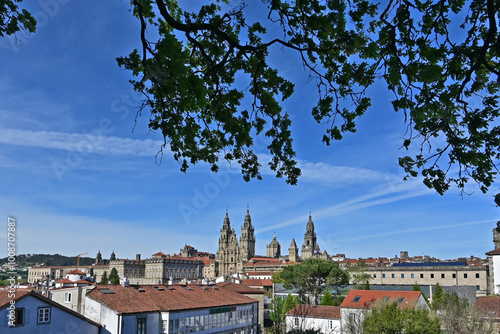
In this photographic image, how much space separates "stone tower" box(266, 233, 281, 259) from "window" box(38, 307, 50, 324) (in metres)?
162

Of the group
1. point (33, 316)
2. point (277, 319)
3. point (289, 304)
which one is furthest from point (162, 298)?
point (289, 304)

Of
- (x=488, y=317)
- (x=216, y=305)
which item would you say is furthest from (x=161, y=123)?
(x=488, y=317)

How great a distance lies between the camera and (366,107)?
539 centimetres

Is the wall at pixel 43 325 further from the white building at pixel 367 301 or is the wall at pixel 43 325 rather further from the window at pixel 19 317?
the white building at pixel 367 301

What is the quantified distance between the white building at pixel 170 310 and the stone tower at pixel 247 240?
114m

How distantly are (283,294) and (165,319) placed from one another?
3826cm

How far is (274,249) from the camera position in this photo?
179750 mm

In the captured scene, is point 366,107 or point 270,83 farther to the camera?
point 270,83

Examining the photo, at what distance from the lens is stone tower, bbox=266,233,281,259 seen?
588ft

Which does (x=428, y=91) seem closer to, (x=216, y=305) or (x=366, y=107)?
(x=366, y=107)

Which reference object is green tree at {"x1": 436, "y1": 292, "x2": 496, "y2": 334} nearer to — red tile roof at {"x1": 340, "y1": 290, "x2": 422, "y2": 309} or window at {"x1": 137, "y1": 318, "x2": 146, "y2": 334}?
red tile roof at {"x1": 340, "y1": 290, "x2": 422, "y2": 309}

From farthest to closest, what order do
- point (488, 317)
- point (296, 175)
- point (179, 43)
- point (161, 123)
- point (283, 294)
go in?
1. point (283, 294)
2. point (488, 317)
3. point (296, 175)
4. point (161, 123)
5. point (179, 43)

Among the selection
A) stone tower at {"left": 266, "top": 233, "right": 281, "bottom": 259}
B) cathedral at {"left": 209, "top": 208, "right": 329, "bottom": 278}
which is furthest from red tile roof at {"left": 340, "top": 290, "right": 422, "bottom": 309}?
stone tower at {"left": 266, "top": 233, "right": 281, "bottom": 259}

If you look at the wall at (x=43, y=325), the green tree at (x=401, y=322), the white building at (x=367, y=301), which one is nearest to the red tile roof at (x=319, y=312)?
the white building at (x=367, y=301)
